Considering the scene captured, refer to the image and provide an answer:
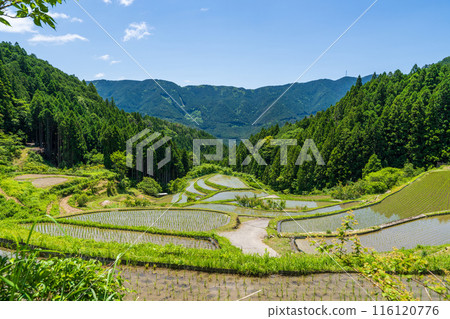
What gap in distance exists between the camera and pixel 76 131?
49.5 meters

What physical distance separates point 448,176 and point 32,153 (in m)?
60.5

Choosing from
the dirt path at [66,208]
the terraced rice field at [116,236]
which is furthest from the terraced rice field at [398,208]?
the dirt path at [66,208]

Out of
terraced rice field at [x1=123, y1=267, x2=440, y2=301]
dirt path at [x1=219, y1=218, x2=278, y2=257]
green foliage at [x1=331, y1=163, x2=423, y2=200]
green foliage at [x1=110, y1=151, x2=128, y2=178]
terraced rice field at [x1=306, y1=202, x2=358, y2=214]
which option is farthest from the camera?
green foliage at [x1=110, y1=151, x2=128, y2=178]

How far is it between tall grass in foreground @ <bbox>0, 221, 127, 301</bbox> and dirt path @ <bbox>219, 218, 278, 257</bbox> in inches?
366

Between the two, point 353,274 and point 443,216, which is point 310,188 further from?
point 353,274

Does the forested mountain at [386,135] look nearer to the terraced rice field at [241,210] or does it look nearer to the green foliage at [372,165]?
the green foliage at [372,165]

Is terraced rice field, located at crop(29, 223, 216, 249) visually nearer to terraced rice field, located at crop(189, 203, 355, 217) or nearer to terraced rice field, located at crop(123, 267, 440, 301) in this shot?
terraced rice field, located at crop(123, 267, 440, 301)

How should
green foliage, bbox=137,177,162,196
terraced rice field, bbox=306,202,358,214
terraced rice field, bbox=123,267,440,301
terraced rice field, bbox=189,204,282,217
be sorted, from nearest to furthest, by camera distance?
terraced rice field, bbox=123,267,440,301
terraced rice field, bbox=189,204,282,217
terraced rice field, bbox=306,202,358,214
green foliage, bbox=137,177,162,196

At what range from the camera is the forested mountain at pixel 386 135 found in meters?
41.8

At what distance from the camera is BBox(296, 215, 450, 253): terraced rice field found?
12516 mm

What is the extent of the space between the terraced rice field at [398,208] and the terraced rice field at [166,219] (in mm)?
4993

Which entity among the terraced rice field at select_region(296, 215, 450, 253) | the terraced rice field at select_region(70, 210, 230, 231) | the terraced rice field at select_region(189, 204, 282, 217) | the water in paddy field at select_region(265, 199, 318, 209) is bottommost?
the water in paddy field at select_region(265, 199, 318, 209)

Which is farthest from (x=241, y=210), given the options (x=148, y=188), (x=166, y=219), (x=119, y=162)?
(x=119, y=162)

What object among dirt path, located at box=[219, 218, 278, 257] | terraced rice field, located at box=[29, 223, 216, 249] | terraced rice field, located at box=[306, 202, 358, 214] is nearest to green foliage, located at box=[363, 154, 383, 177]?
terraced rice field, located at box=[306, 202, 358, 214]
